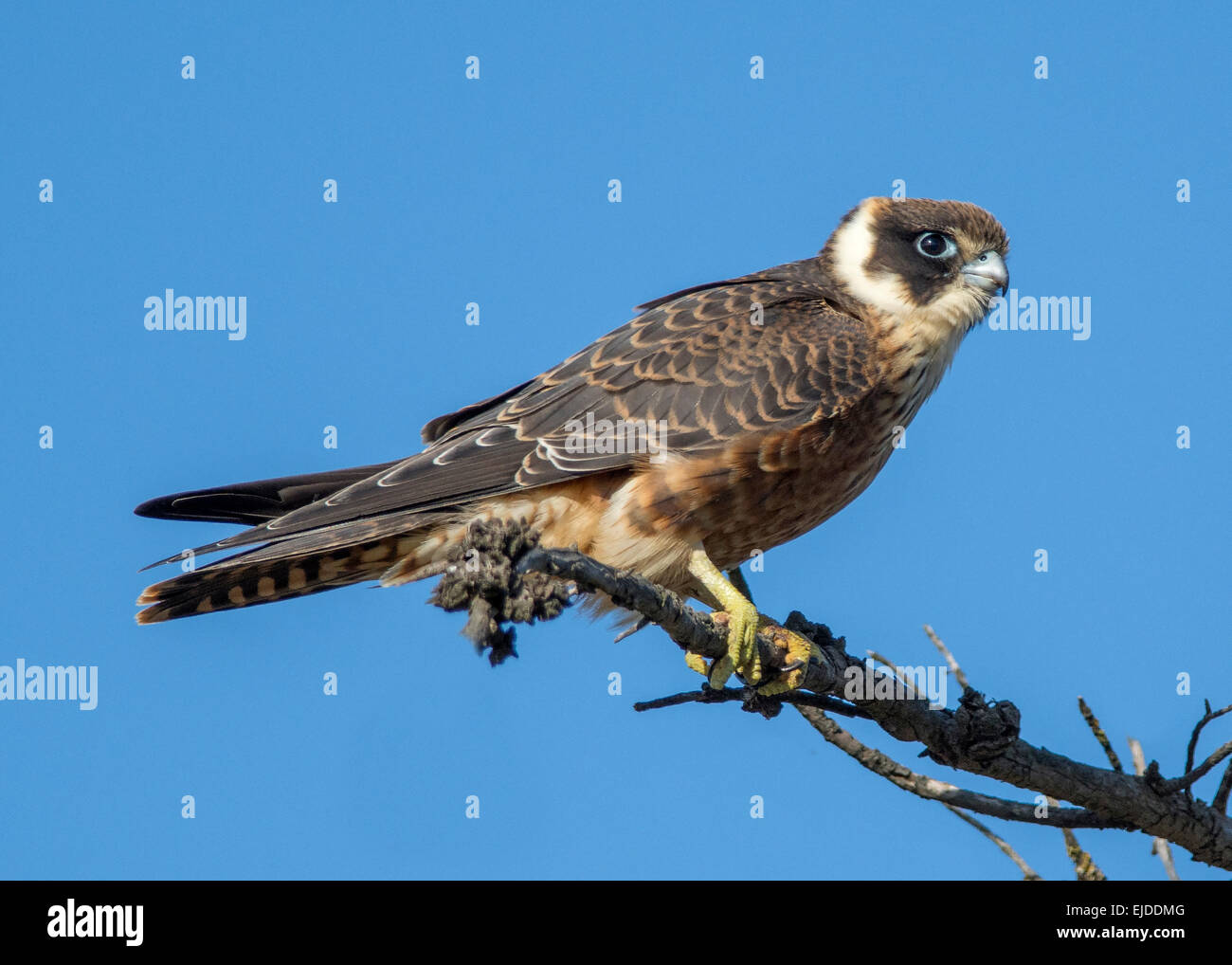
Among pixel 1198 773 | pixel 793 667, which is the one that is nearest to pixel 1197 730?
pixel 1198 773

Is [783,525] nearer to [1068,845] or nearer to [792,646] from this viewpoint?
[792,646]

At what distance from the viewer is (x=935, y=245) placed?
5.08 m

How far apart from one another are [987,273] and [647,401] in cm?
149

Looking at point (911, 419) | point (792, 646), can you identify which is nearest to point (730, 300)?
point (911, 419)

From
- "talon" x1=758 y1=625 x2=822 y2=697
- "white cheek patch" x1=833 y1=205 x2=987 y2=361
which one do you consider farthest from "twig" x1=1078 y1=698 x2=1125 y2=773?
"white cheek patch" x1=833 y1=205 x2=987 y2=361

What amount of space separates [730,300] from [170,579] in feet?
7.84

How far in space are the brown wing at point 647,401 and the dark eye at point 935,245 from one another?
0.43m

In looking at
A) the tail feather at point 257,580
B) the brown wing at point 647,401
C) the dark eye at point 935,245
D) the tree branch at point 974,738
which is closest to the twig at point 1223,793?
the tree branch at point 974,738

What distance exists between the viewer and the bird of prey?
4.52m

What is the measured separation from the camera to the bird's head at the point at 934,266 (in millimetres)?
4977

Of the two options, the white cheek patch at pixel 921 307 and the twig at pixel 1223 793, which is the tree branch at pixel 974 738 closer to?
the twig at pixel 1223 793

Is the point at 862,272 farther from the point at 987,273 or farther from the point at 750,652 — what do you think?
the point at 750,652

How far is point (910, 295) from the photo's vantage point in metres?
5.00

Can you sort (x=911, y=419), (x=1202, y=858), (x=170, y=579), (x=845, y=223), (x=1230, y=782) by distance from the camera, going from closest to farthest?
(x=1230, y=782)
(x=1202, y=858)
(x=170, y=579)
(x=911, y=419)
(x=845, y=223)
